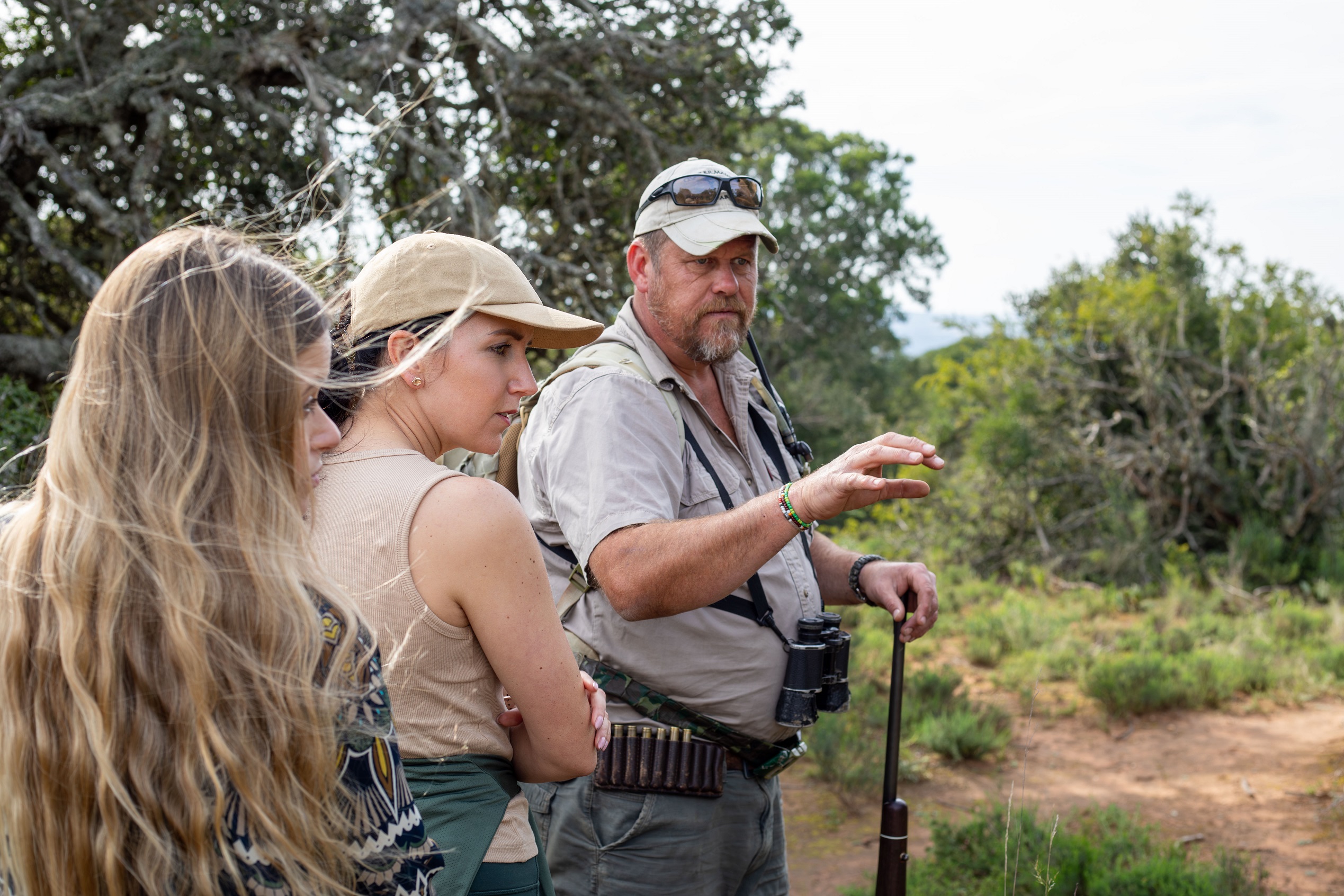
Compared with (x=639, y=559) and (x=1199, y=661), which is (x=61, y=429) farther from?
(x=1199, y=661)

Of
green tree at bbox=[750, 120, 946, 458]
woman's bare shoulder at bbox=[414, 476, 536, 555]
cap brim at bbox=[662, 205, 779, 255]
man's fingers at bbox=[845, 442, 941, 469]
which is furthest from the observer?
green tree at bbox=[750, 120, 946, 458]

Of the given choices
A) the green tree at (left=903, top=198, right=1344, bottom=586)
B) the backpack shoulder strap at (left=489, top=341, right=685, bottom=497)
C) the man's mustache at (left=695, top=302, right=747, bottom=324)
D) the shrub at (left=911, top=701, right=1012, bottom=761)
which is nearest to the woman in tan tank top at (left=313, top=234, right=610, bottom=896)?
the backpack shoulder strap at (left=489, top=341, right=685, bottom=497)

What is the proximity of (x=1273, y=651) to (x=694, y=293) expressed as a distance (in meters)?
7.20

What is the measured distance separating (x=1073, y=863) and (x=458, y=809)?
3490 millimetres

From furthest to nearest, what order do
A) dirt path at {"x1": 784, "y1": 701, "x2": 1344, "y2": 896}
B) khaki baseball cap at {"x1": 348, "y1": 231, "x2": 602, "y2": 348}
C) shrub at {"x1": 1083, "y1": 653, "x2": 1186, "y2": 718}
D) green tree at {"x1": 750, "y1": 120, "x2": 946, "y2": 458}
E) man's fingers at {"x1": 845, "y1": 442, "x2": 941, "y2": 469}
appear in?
green tree at {"x1": 750, "y1": 120, "x2": 946, "y2": 458} < shrub at {"x1": 1083, "y1": 653, "x2": 1186, "y2": 718} < dirt path at {"x1": 784, "y1": 701, "x2": 1344, "y2": 896} < man's fingers at {"x1": 845, "y1": 442, "x2": 941, "y2": 469} < khaki baseball cap at {"x1": 348, "y1": 231, "x2": 602, "y2": 348}

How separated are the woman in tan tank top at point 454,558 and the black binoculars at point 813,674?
0.83 metres

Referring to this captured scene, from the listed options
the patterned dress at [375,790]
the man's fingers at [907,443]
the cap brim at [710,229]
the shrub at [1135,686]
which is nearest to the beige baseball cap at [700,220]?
the cap brim at [710,229]

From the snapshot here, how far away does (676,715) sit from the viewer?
2.37 metres

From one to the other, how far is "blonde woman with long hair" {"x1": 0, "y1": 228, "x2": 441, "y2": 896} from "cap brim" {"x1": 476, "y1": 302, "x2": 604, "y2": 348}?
52 cm

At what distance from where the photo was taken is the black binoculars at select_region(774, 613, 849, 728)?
7.93 ft

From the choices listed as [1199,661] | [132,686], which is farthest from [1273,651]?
[132,686]

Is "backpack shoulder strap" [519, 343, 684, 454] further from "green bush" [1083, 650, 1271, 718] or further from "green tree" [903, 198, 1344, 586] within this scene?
"green tree" [903, 198, 1344, 586]

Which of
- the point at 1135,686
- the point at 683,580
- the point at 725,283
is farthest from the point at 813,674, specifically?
the point at 1135,686

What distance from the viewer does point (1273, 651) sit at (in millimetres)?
7879
